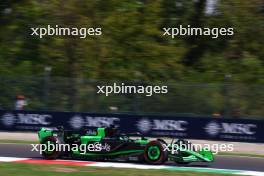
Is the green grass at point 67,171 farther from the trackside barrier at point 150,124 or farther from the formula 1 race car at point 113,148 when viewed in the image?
the trackside barrier at point 150,124

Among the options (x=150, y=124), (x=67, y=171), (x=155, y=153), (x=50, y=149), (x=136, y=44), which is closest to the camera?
(x=67, y=171)

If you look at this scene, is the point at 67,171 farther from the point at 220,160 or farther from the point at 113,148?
the point at 220,160

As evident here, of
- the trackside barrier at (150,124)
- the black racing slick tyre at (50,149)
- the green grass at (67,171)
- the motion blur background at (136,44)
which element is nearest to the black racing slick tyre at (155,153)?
the green grass at (67,171)

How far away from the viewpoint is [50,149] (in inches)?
519

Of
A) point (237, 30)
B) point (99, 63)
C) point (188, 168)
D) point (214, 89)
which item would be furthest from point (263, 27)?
point (188, 168)

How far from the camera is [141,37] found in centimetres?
2958

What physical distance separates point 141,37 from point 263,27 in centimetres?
595

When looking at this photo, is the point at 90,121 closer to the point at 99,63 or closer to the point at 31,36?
the point at 99,63

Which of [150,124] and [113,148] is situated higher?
[150,124]

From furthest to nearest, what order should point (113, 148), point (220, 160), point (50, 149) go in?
point (220, 160) → point (50, 149) → point (113, 148)

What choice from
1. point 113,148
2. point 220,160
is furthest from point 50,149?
point 220,160

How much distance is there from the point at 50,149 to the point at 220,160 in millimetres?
4210

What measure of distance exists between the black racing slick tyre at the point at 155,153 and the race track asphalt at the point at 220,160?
0.47 m

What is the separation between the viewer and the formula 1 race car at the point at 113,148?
41.5 feet
